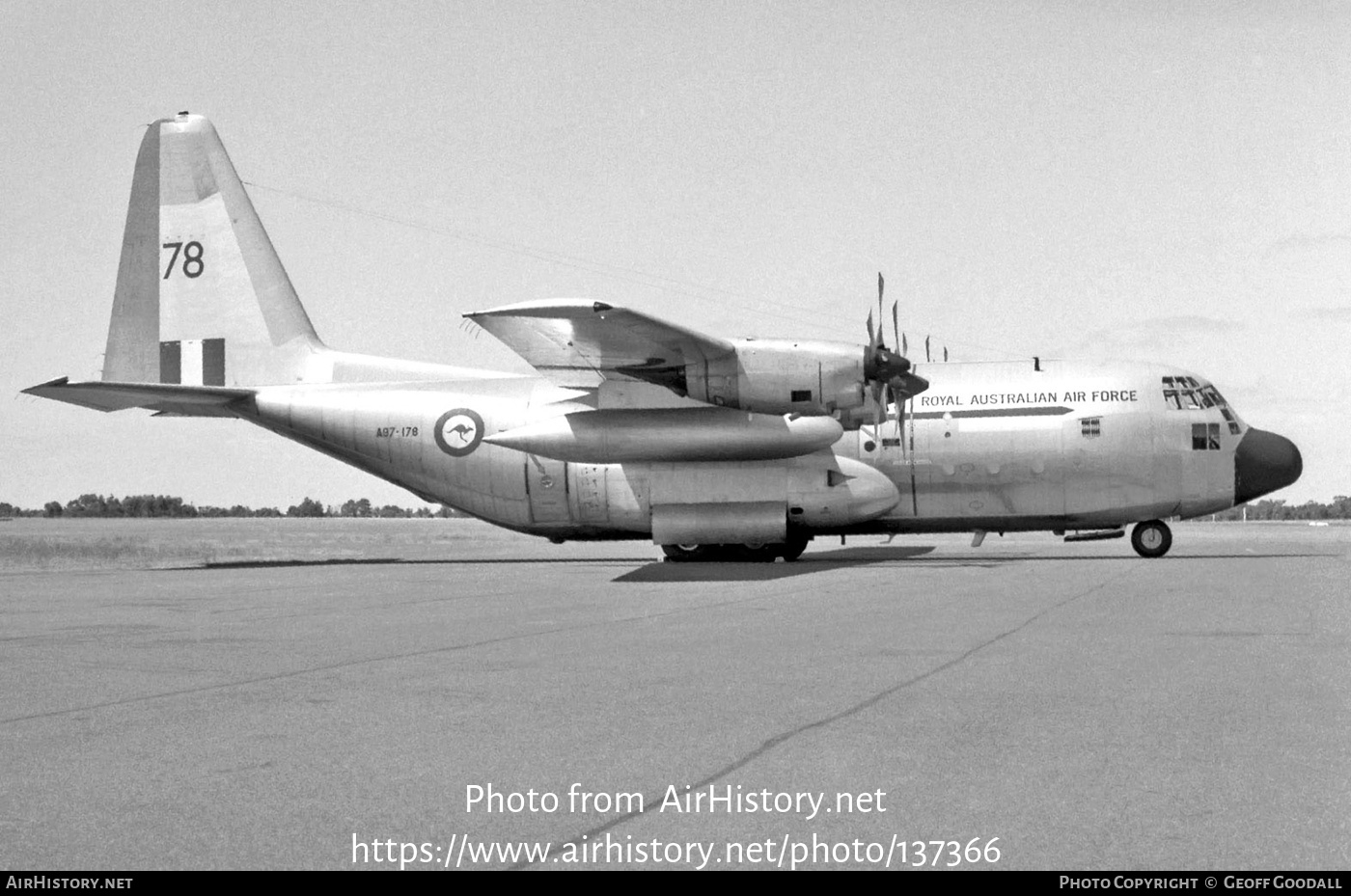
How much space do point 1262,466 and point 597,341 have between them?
16.0m

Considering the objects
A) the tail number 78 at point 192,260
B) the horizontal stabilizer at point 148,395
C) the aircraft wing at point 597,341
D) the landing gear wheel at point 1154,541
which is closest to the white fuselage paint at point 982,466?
the landing gear wheel at point 1154,541

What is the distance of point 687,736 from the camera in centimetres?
742

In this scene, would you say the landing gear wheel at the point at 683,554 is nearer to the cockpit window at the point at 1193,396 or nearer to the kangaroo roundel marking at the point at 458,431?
the kangaroo roundel marking at the point at 458,431

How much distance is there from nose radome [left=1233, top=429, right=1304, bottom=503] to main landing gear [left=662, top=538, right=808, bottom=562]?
34.4 feet

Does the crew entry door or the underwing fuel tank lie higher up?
the underwing fuel tank

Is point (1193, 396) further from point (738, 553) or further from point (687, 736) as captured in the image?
point (687, 736)

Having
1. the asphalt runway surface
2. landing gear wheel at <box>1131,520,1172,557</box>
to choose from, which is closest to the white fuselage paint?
landing gear wheel at <box>1131,520,1172,557</box>

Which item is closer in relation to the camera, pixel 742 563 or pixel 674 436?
pixel 674 436

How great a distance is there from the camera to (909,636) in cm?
1295

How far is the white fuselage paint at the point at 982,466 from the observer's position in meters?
28.6

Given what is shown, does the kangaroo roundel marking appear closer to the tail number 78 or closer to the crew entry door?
the crew entry door

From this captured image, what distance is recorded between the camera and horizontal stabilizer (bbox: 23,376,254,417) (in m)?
29.9

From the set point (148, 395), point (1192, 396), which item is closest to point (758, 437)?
point (1192, 396)

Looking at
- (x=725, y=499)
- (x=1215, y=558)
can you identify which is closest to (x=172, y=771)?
(x=725, y=499)
